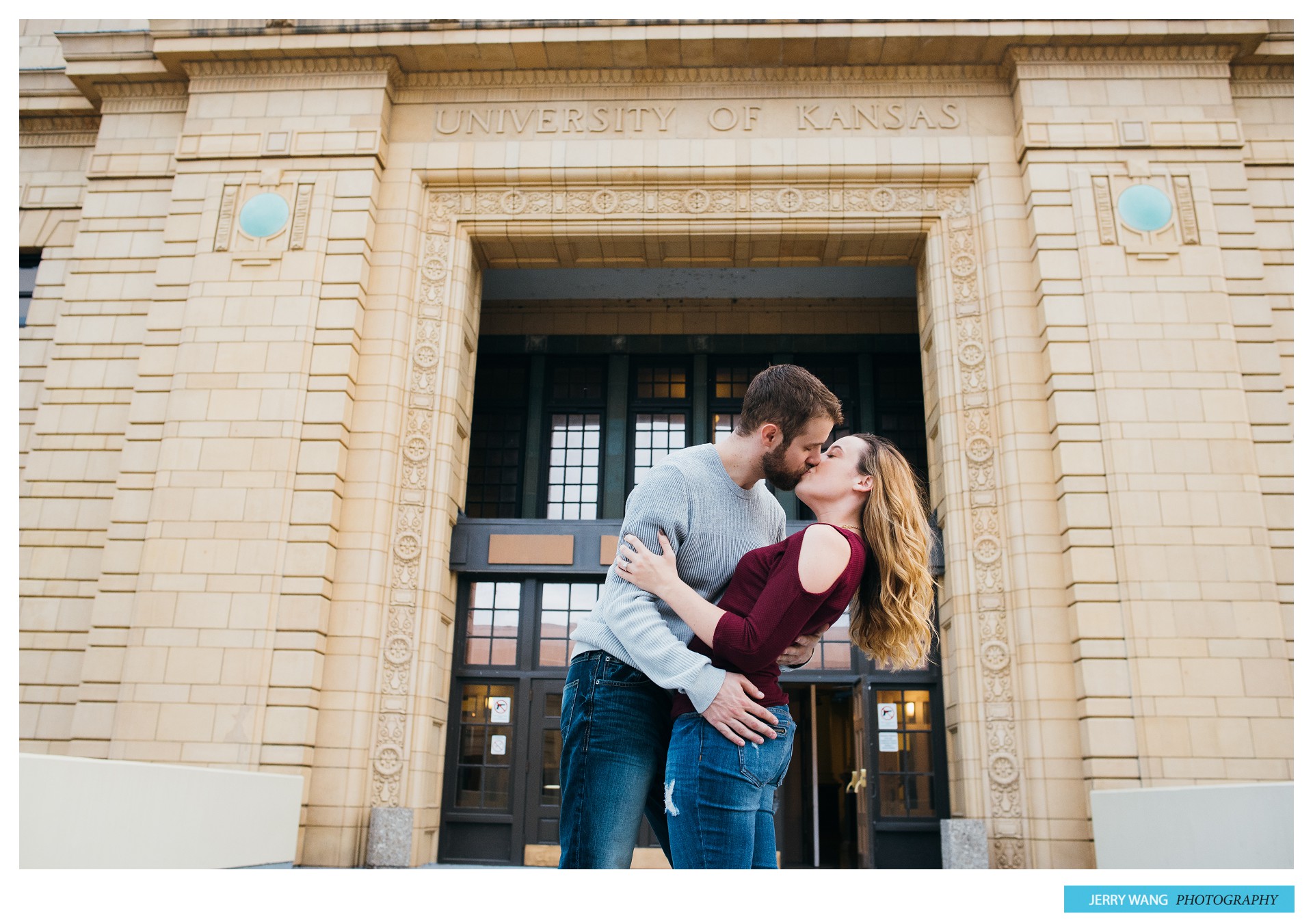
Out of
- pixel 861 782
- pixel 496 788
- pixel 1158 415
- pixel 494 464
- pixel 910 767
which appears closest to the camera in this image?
pixel 1158 415

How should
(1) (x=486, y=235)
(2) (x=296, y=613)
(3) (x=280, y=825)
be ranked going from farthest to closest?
(1) (x=486, y=235)
(2) (x=296, y=613)
(3) (x=280, y=825)

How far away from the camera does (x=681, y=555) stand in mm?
2941

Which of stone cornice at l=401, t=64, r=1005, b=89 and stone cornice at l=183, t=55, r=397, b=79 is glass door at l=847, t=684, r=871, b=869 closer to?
stone cornice at l=401, t=64, r=1005, b=89

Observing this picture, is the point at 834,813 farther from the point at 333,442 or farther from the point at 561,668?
the point at 333,442

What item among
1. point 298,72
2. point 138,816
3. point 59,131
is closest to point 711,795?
point 138,816

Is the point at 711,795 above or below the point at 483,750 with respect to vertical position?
above

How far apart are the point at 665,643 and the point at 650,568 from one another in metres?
0.22

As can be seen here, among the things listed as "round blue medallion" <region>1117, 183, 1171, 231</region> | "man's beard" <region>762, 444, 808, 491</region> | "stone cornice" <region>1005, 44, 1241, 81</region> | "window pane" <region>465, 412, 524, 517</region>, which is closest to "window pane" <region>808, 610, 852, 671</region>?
"window pane" <region>465, 412, 524, 517</region>

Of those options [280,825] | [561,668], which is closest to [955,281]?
[561,668]

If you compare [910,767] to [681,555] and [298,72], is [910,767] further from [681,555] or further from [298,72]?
[298,72]

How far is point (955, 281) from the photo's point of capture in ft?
42.1

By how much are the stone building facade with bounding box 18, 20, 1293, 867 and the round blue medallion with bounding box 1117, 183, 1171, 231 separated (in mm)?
82

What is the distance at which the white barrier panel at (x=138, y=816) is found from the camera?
16.0ft

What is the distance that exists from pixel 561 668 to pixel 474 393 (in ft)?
18.4
